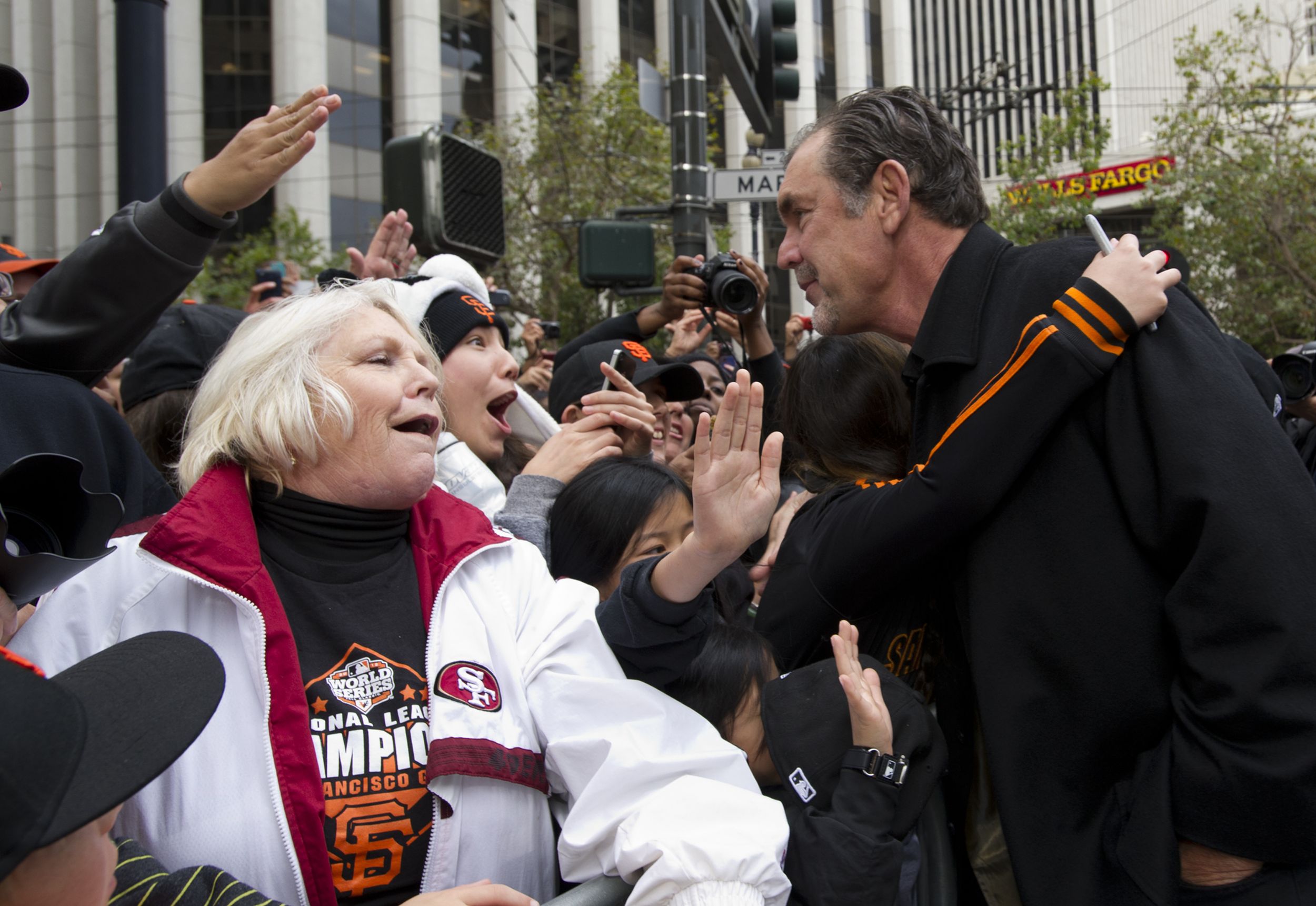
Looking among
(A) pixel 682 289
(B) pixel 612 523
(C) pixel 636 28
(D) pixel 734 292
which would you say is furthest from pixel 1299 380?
(C) pixel 636 28

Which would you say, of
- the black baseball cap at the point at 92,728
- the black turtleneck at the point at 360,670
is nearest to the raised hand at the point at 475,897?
→ the black turtleneck at the point at 360,670

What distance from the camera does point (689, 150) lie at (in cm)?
639

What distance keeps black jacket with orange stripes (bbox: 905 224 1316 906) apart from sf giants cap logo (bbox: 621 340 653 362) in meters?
1.88

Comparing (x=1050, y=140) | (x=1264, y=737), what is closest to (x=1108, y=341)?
(x=1264, y=737)

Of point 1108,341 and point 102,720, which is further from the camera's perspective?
point 1108,341

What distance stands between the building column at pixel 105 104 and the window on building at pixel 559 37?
11.4m

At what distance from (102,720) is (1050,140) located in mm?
27279

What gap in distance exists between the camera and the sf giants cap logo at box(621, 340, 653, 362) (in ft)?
12.5

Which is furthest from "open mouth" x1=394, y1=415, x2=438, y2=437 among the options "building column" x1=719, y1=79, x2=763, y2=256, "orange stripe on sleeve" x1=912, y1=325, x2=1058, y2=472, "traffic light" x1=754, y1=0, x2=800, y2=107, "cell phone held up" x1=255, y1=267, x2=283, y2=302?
"building column" x1=719, y1=79, x2=763, y2=256

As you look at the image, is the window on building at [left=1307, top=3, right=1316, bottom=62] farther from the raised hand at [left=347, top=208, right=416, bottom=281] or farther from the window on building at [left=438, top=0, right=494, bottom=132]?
the raised hand at [left=347, top=208, right=416, bottom=281]

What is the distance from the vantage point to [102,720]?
1.13 meters

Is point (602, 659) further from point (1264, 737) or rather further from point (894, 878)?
point (1264, 737)

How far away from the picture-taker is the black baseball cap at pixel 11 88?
6.61 ft

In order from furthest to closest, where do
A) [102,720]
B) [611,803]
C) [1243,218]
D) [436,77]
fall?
[436,77], [1243,218], [611,803], [102,720]
